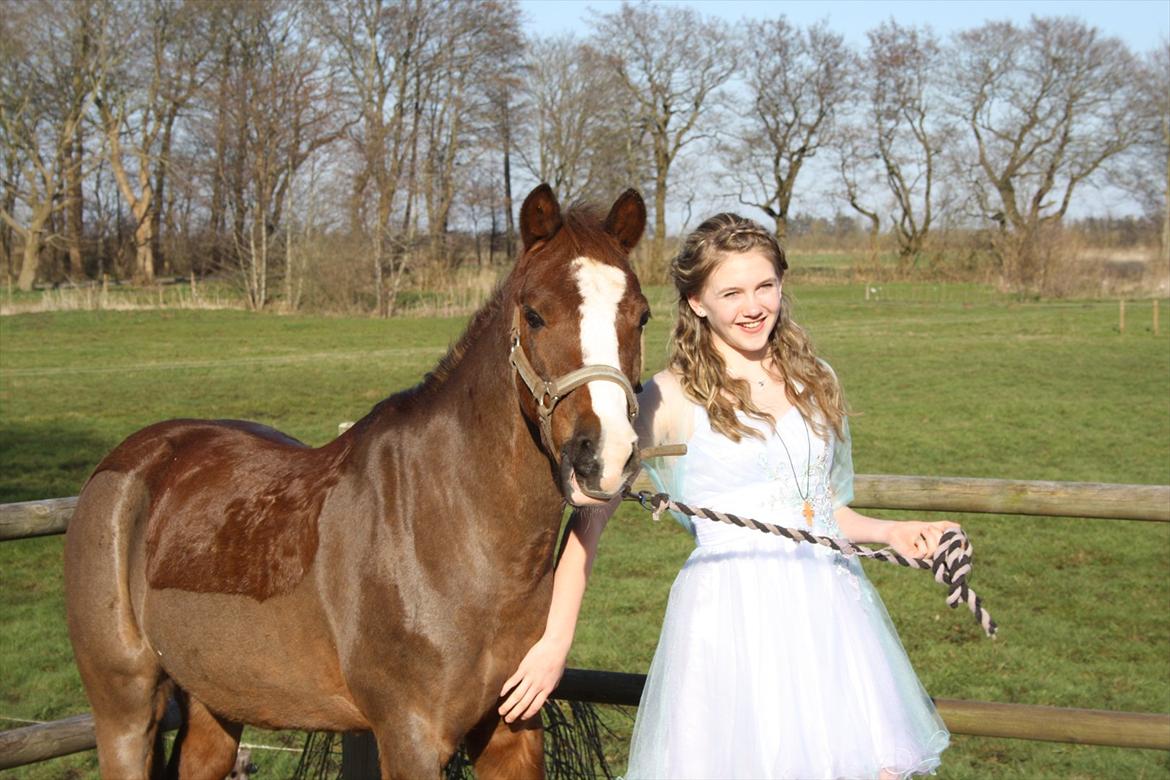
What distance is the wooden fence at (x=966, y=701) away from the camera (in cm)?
330

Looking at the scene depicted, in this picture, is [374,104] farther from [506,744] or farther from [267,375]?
[506,744]

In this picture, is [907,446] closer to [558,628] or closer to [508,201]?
[558,628]

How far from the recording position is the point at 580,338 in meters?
2.35

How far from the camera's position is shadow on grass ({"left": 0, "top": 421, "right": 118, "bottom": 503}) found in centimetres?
1005

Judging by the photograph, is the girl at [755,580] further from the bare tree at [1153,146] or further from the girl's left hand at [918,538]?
the bare tree at [1153,146]

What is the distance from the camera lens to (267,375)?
60.6ft

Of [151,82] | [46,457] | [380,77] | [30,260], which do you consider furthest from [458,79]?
[46,457]

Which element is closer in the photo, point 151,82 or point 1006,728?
point 1006,728

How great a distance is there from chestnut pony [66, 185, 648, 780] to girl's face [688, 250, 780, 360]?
279 millimetres

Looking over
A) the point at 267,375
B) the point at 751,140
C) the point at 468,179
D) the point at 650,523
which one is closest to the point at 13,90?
the point at 468,179

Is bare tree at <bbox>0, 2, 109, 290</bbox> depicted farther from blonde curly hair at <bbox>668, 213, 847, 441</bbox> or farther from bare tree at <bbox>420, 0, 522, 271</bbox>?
blonde curly hair at <bbox>668, 213, 847, 441</bbox>

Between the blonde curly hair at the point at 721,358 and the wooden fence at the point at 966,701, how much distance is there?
1.08 metres

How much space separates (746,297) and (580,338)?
2.01ft

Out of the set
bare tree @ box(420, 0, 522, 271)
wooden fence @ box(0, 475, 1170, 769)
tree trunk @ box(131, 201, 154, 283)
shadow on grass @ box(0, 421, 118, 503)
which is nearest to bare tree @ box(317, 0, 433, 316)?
bare tree @ box(420, 0, 522, 271)
